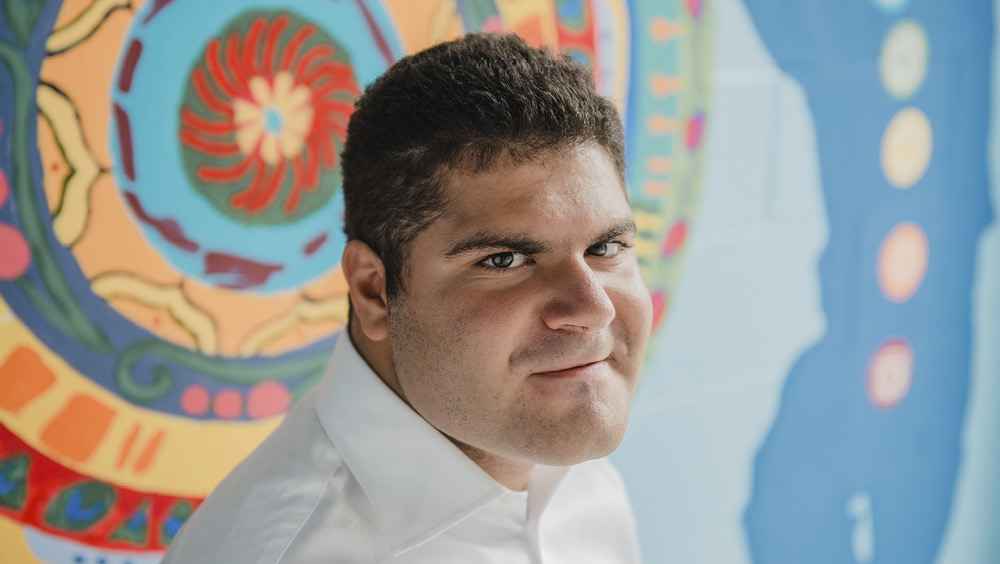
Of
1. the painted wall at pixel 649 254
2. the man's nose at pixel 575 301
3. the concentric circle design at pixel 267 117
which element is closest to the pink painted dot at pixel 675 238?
the painted wall at pixel 649 254

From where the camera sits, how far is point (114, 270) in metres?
1.18

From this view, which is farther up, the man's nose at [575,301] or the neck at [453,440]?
the man's nose at [575,301]

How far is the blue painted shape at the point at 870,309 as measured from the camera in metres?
2.09

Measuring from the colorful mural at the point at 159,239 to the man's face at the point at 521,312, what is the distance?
41cm

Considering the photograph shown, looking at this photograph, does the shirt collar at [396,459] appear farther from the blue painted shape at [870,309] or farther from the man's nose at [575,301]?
the blue painted shape at [870,309]

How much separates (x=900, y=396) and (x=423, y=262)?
1.89 m

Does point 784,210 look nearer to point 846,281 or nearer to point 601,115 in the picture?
point 846,281

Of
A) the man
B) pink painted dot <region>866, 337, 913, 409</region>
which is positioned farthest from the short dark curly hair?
pink painted dot <region>866, 337, 913, 409</region>

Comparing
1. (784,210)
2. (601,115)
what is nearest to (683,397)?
(784,210)

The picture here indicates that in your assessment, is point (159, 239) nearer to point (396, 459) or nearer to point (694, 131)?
point (396, 459)

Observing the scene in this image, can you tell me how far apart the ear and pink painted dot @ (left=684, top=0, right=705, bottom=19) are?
3.48 feet

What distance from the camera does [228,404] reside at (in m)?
1.31

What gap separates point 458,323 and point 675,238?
0.98m

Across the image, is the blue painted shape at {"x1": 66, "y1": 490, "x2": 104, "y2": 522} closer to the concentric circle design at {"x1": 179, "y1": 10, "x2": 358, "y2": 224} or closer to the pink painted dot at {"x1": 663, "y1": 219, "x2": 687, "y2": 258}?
the concentric circle design at {"x1": 179, "y1": 10, "x2": 358, "y2": 224}
